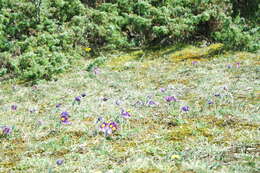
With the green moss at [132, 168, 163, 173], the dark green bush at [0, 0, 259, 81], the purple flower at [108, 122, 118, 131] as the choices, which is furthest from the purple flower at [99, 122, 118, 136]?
the dark green bush at [0, 0, 259, 81]

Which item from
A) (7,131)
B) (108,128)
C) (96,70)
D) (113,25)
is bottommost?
(96,70)

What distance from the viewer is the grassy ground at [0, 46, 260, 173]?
14.5ft

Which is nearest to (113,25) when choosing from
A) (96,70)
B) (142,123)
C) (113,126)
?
(96,70)

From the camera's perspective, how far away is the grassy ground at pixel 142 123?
174 inches

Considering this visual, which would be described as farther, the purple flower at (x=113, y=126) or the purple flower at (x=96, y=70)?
the purple flower at (x=96, y=70)

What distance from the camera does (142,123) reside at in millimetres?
6207

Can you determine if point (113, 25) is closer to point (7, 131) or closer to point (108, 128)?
point (7, 131)

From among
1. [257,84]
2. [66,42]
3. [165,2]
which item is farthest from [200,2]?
[257,84]

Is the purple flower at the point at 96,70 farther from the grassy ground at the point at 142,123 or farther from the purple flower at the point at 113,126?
the purple flower at the point at 113,126

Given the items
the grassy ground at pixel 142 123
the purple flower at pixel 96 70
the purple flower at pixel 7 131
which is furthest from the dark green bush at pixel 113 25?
the purple flower at pixel 7 131

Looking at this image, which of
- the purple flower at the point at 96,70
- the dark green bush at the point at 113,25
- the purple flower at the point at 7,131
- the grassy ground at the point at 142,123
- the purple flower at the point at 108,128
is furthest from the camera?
the dark green bush at the point at 113,25

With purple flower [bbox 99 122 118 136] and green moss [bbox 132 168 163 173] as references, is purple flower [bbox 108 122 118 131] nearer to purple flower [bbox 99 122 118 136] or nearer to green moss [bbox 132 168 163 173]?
purple flower [bbox 99 122 118 136]

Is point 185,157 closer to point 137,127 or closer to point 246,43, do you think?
point 137,127

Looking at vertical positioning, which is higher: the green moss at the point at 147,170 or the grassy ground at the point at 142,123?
the green moss at the point at 147,170
